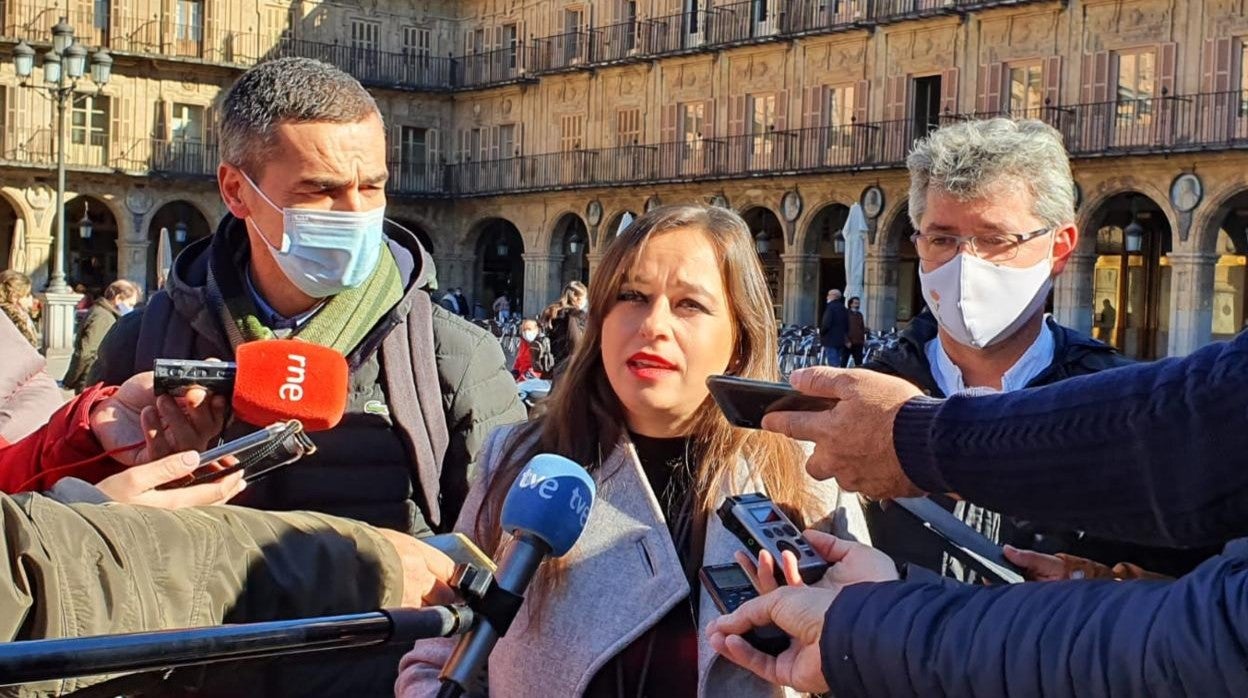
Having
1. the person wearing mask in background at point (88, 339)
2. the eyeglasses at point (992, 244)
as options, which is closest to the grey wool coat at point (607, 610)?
the eyeglasses at point (992, 244)

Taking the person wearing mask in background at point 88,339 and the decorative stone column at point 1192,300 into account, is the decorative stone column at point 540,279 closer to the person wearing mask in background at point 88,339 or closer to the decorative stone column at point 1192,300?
the decorative stone column at point 1192,300

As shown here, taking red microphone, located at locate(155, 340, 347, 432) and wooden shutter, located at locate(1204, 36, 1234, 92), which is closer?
red microphone, located at locate(155, 340, 347, 432)

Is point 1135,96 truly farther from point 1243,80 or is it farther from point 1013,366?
point 1013,366

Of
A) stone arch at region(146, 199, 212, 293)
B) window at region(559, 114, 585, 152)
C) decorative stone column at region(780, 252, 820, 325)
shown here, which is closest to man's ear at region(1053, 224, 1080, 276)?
decorative stone column at region(780, 252, 820, 325)

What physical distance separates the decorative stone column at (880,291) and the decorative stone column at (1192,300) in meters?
5.44

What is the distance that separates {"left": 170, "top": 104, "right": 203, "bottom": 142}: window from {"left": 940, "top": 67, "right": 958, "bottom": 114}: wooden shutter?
17.4 meters

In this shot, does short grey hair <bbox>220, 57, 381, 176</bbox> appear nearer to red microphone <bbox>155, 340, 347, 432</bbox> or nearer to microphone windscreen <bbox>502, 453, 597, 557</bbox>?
red microphone <bbox>155, 340, 347, 432</bbox>

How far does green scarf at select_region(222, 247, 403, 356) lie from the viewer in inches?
107

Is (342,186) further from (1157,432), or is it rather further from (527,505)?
(1157,432)

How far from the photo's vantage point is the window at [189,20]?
30.2 meters

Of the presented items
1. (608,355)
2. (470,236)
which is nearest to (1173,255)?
(470,236)

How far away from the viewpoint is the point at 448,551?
1.94 meters

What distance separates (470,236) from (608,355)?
31111 mm

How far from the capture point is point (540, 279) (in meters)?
31.3
